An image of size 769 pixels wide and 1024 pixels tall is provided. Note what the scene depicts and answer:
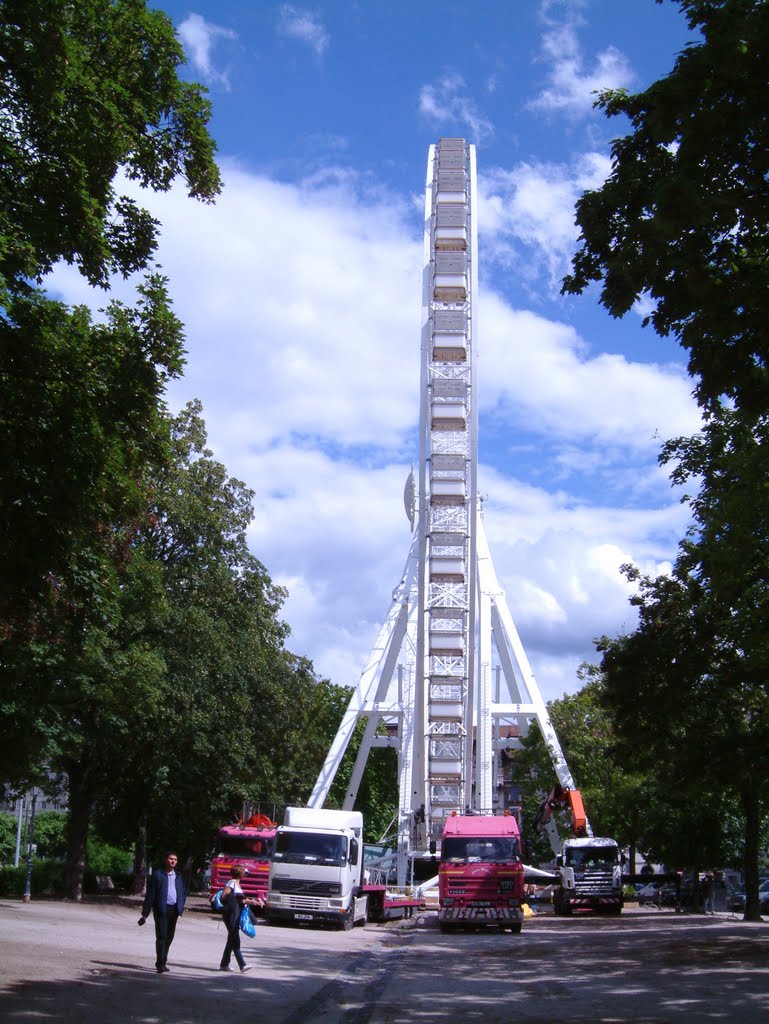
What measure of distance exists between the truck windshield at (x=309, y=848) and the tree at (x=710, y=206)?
20.5 meters

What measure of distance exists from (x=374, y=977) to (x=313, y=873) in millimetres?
11260

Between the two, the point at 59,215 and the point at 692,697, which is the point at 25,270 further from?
the point at 692,697

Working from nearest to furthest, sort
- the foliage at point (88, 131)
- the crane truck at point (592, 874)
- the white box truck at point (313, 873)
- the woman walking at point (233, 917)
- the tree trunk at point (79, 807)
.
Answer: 1. the foliage at point (88, 131)
2. the woman walking at point (233, 917)
3. the white box truck at point (313, 873)
4. the tree trunk at point (79, 807)
5. the crane truck at point (592, 874)

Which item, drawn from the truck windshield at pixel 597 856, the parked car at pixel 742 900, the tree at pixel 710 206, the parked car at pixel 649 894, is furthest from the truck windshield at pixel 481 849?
the parked car at pixel 649 894

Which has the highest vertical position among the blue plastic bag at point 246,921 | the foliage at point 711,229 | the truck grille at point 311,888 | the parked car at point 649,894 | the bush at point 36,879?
the foliage at point 711,229

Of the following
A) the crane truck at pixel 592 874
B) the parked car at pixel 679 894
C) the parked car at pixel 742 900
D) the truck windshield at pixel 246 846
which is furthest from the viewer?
the parked car at pixel 679 894

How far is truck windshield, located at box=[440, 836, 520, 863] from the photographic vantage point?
30.0 m

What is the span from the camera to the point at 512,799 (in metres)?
116

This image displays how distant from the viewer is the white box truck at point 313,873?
27906mm

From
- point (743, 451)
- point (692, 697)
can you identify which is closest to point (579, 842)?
point (692, 697)

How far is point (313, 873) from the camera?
2805cm

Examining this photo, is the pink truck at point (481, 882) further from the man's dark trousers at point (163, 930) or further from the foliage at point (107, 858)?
the foliage at point (107, 858)

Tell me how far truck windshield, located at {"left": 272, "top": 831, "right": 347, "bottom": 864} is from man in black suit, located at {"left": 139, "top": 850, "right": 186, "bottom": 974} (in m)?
13.3

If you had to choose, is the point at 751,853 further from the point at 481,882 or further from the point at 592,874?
the point at 592,874
